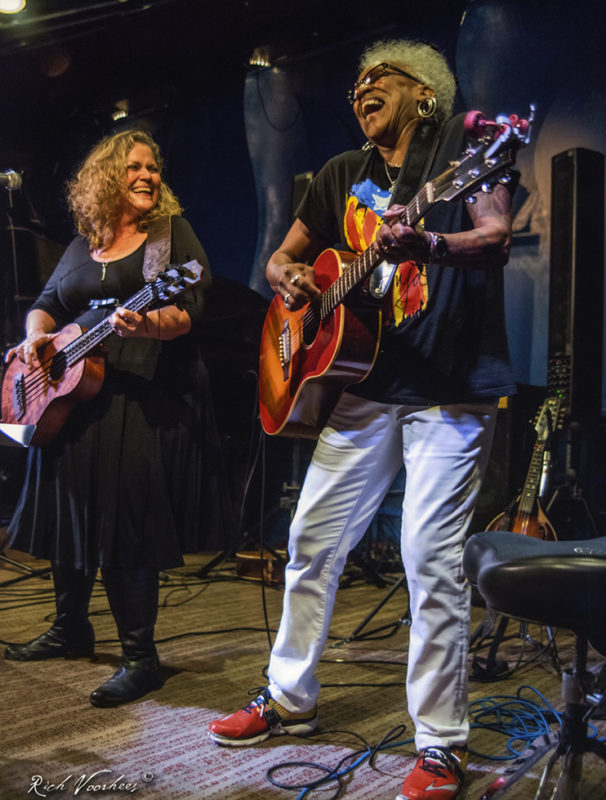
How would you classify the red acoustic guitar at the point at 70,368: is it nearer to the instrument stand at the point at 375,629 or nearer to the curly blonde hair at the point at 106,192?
the curly blonde hair at the point at 106,192

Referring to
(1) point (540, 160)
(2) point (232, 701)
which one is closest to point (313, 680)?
(2) point (232, 701)

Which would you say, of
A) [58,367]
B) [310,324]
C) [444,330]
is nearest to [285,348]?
[310,324]

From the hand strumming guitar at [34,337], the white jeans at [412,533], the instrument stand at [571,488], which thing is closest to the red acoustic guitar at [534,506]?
the instrument stand at [571,488]

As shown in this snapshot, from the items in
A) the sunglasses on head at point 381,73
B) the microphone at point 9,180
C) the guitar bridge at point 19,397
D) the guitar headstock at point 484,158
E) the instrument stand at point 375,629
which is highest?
the sunglasses on head at point 381,73

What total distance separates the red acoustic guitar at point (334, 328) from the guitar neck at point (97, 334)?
0.47 meters

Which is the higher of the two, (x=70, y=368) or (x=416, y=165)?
(x=416, y=165)

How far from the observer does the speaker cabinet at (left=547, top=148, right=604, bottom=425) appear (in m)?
3.39

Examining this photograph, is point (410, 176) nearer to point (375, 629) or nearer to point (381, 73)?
point (381, 73)

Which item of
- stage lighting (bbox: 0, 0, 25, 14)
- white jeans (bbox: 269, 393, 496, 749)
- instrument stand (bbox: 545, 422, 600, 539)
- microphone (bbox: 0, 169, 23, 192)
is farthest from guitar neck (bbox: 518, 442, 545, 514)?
stage lighting (bbox: 0, 0, 25, 14)

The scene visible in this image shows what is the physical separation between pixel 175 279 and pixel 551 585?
1399 millimetres

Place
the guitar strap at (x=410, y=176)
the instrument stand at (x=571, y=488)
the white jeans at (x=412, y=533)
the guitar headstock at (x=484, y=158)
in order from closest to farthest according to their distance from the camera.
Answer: the guitar headstock at (x=484, y=158) → the white jeans at (x=412, y=533) → the guitar strap at (x=410, y=176) → the instrument stand at (x=571, y=488)

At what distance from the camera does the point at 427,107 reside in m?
1.86

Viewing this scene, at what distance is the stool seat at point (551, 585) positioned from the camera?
1156 millimetres

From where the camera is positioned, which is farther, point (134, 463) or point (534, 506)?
point (534, 506)
